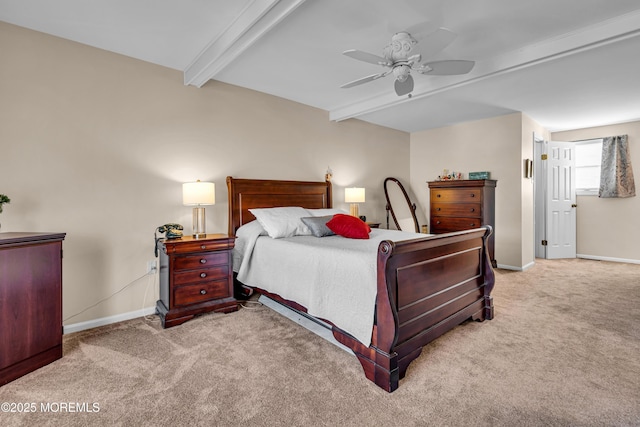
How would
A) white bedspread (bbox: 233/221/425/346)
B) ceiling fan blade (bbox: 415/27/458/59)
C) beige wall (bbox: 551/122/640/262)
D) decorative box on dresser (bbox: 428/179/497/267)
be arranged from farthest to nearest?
beige wall (bbox: 551/122/640/262), decorative box on dresser (bbox: 428/179/497/267), ceiling fan blade (bbox: 415/27/458/59), white bedspread (bbox: 233/221/425/346)

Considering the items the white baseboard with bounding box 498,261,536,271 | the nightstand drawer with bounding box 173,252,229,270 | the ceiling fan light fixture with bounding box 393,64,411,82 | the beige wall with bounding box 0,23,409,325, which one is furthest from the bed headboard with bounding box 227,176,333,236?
the white baseboard with bounding box 498,261,536,271

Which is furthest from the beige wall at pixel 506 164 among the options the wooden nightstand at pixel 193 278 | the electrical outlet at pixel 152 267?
the electrical outlet at pixel 152 267

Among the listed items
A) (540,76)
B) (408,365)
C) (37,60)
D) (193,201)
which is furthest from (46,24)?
(540,76)

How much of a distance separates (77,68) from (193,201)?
1.47 m

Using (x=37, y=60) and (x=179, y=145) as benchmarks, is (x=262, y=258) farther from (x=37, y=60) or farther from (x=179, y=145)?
(x=37, y=60)

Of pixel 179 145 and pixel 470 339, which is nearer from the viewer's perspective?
pixel 470 339

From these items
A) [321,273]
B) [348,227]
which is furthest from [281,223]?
[321,273]

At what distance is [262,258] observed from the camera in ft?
9.80

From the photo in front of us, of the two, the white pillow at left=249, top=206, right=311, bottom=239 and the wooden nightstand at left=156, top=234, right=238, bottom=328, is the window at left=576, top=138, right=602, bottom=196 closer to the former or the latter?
the white pillow at left=249, top=206, right=311, bottom=239

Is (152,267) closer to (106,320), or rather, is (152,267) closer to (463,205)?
(106,320)

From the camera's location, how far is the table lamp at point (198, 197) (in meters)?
2.92

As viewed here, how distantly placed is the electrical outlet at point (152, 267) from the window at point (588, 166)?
7012mm

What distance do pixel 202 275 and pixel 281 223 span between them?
906 millimetres

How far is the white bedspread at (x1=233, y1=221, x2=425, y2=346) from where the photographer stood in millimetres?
1903
